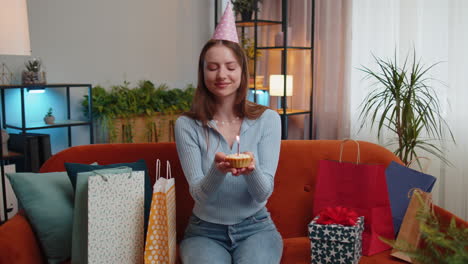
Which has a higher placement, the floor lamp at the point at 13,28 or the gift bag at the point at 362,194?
the floor lamp at the point at 13,28

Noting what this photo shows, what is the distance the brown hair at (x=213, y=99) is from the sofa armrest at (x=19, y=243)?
759 millimetres

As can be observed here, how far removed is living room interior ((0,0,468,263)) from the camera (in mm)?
3424

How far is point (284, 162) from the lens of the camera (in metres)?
2.15

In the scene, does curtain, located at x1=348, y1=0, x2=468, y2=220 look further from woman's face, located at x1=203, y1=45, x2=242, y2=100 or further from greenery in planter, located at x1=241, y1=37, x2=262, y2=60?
woman's face, located at x1=203, y1=45, x2=242, y2=100

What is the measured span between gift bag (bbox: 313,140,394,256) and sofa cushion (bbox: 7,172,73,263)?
40.8 inches

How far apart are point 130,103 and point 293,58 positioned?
1.66 meters

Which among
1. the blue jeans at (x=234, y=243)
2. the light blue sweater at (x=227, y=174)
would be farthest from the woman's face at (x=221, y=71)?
the blue jeans at (x=234, y=243)

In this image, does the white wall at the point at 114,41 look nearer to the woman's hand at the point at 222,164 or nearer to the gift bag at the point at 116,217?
the gift bag at the point at 116,217

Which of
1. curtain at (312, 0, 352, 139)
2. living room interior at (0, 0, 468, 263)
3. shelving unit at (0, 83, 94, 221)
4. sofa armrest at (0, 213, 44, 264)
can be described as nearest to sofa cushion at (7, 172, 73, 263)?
sofa armrest at (0, 213, 44, 264)

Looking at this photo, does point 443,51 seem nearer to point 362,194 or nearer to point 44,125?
point 362,194

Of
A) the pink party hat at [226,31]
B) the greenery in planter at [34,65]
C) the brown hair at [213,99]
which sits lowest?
the brown hair at [213,99]

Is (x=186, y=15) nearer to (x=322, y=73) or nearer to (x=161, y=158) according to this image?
(x=322, y=73)

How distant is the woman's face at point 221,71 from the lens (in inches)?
72.4

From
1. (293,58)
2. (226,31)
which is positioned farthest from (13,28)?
(293,58)
